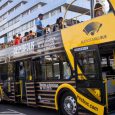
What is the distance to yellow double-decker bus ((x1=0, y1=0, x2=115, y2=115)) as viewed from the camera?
9242 mm

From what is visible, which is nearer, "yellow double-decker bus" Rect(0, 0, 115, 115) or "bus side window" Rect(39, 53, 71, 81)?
"yellow double-decker bus" Rect(0, 0, 115, 115)

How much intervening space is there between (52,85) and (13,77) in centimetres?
362

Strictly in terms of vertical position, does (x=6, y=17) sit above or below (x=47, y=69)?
above

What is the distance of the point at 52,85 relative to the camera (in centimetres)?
1126

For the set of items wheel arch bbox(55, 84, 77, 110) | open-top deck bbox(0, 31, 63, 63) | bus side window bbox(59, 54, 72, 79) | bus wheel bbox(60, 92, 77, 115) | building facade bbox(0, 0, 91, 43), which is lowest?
bus wheel bbox(60, 92, 77, 115)

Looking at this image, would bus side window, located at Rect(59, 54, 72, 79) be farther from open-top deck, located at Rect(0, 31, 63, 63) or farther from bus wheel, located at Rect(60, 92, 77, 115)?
bus wheel, located at Rect(60, 92, 77, 115)

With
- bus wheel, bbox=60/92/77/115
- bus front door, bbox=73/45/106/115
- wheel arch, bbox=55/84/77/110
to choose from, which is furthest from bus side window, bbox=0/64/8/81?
bus front door, bbox=73/45/106/115

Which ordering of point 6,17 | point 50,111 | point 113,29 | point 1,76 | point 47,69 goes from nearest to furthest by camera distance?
point 113,29 → point 47,69 → point 50,111 → point 1,76 → point 6,17

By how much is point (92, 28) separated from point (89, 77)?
136 cm

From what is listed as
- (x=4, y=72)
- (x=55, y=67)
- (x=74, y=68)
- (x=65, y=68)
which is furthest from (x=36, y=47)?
(x=4, y=72)

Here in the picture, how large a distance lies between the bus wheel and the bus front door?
0.40 m

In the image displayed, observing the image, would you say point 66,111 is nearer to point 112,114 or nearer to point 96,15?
point 112,114

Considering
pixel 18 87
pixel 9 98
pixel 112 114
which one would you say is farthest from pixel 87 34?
pixel 9 98

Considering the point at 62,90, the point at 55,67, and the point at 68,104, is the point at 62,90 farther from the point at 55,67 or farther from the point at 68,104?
the point at 55,67
